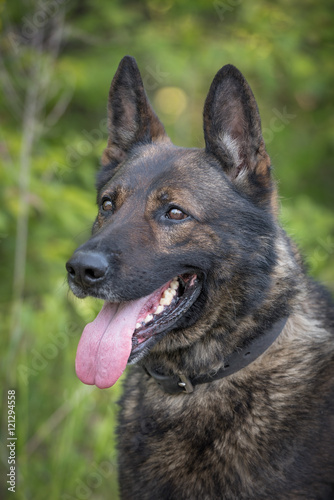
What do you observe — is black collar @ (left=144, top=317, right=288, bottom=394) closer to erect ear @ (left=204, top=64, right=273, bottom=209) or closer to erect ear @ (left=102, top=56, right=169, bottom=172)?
erect ear @ (left=204, top=64, right=273, bottom=209)

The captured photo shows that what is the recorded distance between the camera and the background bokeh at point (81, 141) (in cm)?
374

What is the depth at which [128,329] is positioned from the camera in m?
2.38

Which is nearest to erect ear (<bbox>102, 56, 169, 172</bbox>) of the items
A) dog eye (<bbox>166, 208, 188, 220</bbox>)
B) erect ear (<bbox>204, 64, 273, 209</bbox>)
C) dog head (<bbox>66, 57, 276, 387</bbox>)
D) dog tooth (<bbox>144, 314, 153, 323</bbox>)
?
dog head (<bbox>66, 57, 276, 387</bbox>)

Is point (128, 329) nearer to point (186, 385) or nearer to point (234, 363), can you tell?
point (186, 385)

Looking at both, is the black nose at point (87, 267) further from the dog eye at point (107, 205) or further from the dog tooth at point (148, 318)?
the dog eye at point (107, 205)

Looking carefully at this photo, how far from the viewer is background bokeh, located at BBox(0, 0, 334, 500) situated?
3.74 m

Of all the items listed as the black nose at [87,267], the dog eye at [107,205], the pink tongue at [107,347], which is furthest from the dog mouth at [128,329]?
the dog eye at [107,205]

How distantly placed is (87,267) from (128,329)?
1.17 feet

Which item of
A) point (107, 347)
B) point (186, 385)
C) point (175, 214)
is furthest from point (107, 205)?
point (186, 385)

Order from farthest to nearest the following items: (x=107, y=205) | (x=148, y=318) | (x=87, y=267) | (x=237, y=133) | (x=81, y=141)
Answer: (x=81, y=141)
(x=107, y=205)
(x=237, y=133)
(x=148, y=318)
(x=87, y=267)

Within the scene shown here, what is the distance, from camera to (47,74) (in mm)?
4637

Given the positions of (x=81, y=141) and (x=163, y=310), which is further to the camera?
(x=81, y=141)

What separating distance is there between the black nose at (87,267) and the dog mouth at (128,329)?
25 centimetres

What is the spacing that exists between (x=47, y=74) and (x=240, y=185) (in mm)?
2759
